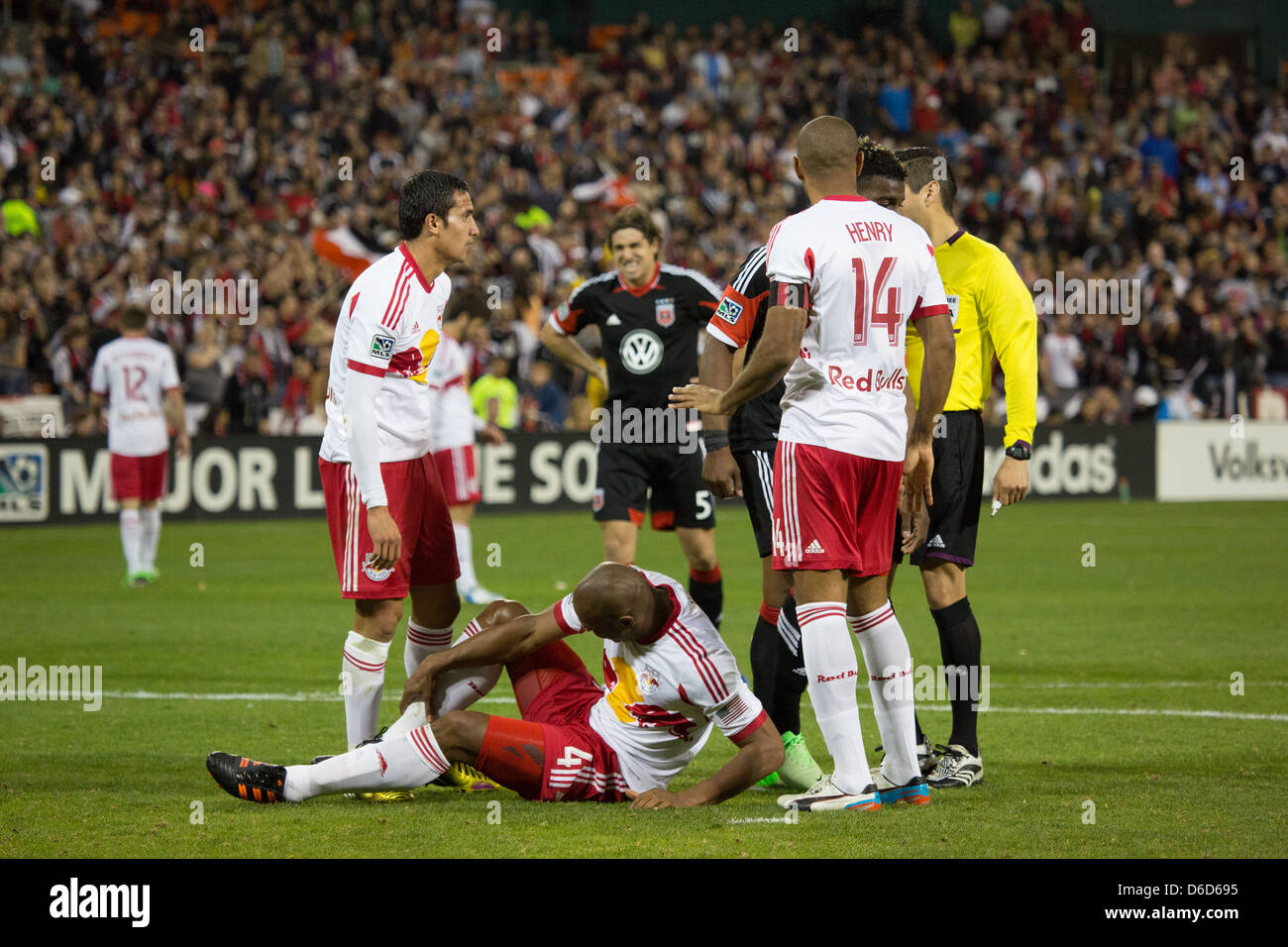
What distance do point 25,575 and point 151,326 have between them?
672cm

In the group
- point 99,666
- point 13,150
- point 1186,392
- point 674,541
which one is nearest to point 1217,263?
point 1186,392

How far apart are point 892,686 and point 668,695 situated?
30.8 inches

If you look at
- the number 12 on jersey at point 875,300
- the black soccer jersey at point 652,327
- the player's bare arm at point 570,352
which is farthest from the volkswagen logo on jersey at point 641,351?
the number 12 on jersey at point 875,300

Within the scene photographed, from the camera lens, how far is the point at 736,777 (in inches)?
225

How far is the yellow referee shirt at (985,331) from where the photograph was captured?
6.54m

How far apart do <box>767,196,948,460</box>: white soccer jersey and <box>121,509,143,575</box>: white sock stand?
9671 millimetres

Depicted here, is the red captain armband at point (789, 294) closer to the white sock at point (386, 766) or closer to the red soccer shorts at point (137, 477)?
the white sock at point (386, 766)

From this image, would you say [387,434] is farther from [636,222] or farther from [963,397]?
[636,222]

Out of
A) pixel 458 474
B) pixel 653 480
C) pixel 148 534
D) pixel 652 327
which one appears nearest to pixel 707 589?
pixel 653 480

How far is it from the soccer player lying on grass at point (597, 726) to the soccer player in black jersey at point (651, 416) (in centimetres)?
344

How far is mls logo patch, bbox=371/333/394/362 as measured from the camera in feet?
19.8

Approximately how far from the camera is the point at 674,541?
17938mm
